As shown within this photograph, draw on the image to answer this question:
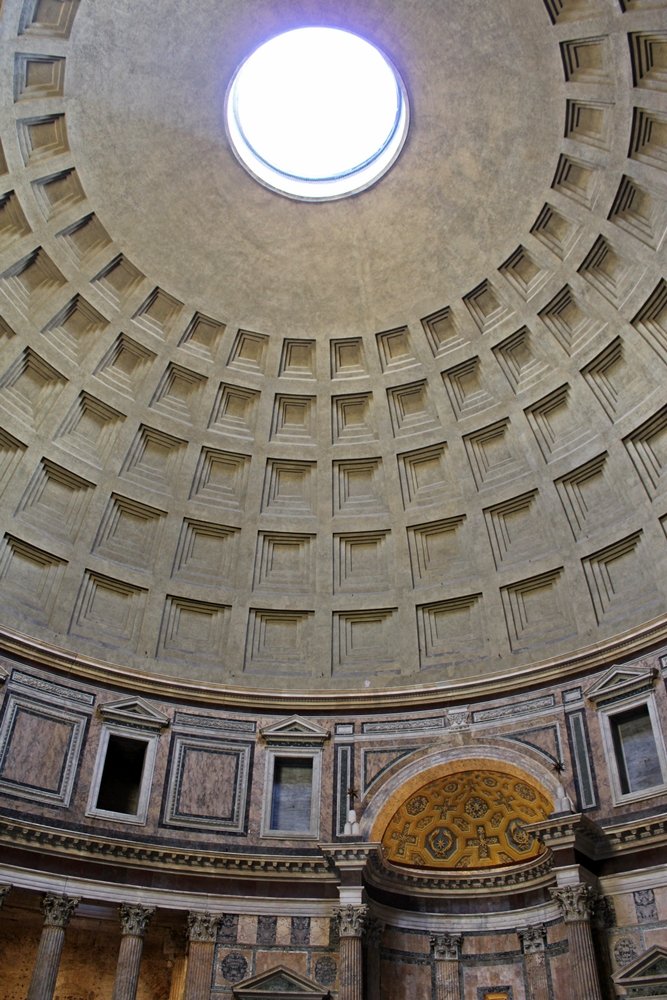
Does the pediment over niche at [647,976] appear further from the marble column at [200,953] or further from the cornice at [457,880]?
the marble column at [200,953]

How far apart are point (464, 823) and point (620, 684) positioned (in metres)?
5.84

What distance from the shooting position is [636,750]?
21219 mm

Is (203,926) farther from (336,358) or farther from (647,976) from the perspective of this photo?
(336,358)

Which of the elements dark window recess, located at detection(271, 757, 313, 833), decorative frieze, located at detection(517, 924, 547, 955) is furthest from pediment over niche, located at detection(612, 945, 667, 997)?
dark window recess, located at detection(271, 757, 313, 833)

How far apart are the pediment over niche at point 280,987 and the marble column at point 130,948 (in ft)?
7.67

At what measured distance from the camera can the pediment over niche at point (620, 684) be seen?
21.3m

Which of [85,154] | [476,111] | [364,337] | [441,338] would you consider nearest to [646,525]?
[441,338]

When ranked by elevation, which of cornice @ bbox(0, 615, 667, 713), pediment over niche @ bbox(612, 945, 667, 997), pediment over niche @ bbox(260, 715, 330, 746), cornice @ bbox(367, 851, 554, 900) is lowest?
pediment over niche @ bbox(612, 945, 667, 997)

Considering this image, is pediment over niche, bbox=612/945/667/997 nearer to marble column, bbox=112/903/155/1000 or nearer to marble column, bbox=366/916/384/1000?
marble column, bbox=366/916/384/1000

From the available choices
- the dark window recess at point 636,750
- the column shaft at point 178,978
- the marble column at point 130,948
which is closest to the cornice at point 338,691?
the dark window recess at point 636,750

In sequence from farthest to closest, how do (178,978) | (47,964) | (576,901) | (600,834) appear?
(178,978) < (600,834) < (47,964) < (576,901)

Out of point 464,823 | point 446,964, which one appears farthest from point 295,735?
point 446,964

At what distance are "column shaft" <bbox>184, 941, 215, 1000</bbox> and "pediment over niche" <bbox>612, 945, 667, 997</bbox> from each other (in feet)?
30.0

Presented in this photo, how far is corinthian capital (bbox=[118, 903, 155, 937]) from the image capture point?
20828mm
